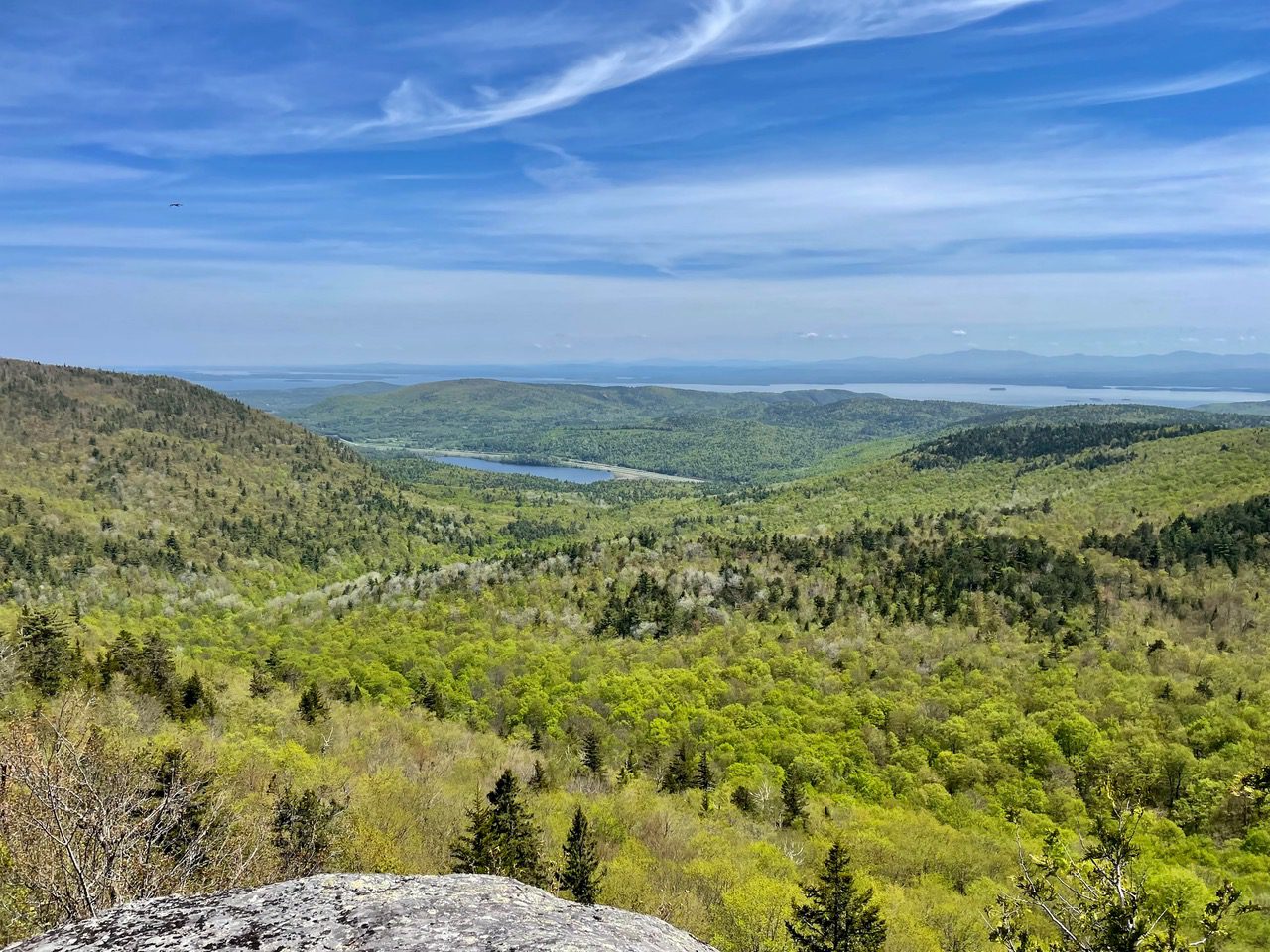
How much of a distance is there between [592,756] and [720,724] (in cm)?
2108

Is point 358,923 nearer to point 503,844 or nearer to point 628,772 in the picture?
point 503,844

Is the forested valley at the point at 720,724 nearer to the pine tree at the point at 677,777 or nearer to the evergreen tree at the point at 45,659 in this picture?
the evergreen tree at the point at 45,659

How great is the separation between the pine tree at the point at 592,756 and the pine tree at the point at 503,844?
2899cm

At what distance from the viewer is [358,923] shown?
40.3 feet

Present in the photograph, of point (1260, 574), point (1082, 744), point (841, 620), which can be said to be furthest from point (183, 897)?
point (1260, 574)

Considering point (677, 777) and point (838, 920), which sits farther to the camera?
point (677, 777)

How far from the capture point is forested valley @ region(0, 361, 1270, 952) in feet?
98.7

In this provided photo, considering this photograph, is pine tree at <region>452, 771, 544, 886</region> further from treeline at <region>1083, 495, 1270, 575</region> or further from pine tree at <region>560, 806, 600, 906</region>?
treeline at <region>1083, 495, 1270, 575</region>

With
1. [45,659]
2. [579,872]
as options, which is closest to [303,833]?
[579,872]

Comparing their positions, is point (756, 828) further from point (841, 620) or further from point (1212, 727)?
point (841, 620)

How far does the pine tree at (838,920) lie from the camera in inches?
1362

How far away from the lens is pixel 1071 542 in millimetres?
143875

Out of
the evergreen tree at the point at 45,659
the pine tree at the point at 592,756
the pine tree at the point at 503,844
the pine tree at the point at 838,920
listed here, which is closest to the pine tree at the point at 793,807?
the pine tree at the point at 592,756

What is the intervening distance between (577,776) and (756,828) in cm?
2195
